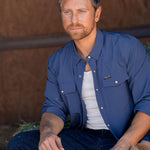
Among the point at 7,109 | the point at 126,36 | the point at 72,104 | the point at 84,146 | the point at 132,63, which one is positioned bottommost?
the point at 7,109

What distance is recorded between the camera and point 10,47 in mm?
3938

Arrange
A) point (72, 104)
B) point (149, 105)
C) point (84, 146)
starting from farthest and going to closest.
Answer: point (72, 104), point (84, 146), point (149, 105)

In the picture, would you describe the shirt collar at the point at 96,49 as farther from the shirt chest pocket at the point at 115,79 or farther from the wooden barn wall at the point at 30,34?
the wooden barn wall at the point at 30,34

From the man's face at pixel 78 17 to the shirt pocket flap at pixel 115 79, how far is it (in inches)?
15.3

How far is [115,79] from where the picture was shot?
92.4 inches

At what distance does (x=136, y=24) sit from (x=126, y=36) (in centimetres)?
131

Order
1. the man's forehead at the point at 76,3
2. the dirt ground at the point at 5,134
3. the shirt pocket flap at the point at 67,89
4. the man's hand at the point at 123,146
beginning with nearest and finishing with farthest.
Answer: the man's hand at the point at 123,146 < the man's forehead at the point at 76,3 < the shirt pocket flap at the point at 67,89 < the dirt ground at the point at 5,134

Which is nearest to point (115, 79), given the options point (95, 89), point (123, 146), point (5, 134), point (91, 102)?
point (95, 89)

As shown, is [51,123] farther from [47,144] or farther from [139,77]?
[139,77]

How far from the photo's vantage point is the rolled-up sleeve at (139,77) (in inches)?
88.4

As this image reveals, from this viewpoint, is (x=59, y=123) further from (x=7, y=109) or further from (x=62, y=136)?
(x=7, y=109)

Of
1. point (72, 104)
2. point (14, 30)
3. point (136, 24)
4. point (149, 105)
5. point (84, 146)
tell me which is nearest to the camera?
point (149, 105)

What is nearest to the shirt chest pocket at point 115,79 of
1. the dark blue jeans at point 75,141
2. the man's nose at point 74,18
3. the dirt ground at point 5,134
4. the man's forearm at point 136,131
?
the man's forearm at point 136,131

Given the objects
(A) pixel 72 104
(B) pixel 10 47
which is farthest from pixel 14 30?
(A) pixel 72 104
